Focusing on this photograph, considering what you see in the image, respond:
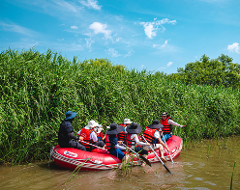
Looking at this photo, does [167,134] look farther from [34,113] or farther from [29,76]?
[29,76]

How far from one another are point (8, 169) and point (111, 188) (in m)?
2.99

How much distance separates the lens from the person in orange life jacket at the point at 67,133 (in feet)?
17.0

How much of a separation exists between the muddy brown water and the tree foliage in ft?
91.9

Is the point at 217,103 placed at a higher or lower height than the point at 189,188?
higher

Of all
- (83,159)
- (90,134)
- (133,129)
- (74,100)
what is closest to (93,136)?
(90,134)

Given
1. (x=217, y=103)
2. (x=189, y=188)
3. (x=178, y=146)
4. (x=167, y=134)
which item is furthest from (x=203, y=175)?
(x=217, y=103)

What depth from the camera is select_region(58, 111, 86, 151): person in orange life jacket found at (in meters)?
5.20

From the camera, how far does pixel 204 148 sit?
7910 millimetres

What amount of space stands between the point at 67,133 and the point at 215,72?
3378 cm

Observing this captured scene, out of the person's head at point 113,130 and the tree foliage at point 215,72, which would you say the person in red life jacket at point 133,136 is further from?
the tree foliage at point 215,72

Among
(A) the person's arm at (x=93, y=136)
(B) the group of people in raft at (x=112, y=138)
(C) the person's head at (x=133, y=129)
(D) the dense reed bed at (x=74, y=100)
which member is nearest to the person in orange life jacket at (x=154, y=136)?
(B) the group of people in raft at (x=112, y=138)

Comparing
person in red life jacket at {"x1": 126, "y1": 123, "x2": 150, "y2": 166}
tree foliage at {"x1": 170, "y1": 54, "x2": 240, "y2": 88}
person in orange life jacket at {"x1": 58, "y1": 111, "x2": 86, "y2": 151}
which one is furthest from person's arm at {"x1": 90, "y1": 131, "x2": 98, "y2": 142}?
tree foliage at {"x1": 170, "y1": 54, "x2": 240, "y2": 88}

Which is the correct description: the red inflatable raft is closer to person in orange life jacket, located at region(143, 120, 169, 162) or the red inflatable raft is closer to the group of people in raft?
the group of people in raft

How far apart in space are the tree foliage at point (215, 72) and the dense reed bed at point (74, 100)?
23960 millimetres
